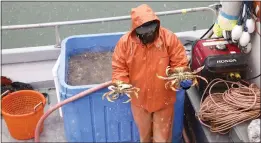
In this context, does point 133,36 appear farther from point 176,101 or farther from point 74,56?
point 74,56

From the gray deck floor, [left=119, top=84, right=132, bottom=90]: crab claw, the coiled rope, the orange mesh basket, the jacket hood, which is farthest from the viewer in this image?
the gray deck floor

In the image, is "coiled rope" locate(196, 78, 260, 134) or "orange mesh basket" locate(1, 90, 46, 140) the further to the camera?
"orange mesh basket" locate(1, 90, 46, 140)

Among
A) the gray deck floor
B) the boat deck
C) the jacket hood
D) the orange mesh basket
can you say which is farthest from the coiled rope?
the orange mesh basket

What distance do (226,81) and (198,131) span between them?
1.88 feet

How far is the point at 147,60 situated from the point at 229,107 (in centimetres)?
82

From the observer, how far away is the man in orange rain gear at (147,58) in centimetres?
256

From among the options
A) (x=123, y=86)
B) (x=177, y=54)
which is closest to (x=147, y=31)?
(x=177, y=54)

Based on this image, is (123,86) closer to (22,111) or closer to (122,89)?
(122,89)

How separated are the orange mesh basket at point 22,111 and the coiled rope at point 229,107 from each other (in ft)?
5.31

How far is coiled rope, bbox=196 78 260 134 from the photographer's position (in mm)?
2752

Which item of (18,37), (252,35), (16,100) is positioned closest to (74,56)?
(16,100)

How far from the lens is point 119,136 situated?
3.30 meters

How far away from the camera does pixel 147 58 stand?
266 cm

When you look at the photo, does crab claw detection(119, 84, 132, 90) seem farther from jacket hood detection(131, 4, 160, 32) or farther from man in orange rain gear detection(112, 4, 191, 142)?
jacket hood detection(131, 4, 160, 32)
